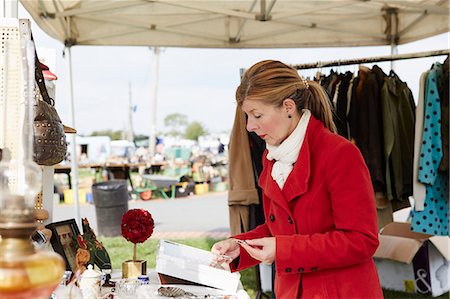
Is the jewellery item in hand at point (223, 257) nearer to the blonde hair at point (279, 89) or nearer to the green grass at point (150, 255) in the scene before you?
the blonde hair at point (279, 89)

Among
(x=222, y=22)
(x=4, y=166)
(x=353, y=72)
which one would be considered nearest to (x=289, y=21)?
(x=222, y=22)

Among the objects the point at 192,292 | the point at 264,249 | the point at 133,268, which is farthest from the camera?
the point at 133,268

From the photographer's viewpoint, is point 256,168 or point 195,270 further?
Result: point 256,168

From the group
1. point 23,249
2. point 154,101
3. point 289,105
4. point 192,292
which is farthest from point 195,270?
point 154,101

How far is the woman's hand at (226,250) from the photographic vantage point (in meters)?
1.67

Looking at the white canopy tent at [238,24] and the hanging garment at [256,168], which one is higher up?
the white canopy tent at [238,24]

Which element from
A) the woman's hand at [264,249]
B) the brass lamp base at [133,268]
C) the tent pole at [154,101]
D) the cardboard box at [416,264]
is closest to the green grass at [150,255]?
the cardboard box at [416,264]

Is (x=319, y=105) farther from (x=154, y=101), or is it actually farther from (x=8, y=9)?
(x=154, y=101)

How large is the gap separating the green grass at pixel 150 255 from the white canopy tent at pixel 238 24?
124 cm

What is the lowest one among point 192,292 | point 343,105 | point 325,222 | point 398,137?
point 192,292

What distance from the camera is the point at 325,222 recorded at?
1.53 meters

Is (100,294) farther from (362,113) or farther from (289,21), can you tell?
(289,21)

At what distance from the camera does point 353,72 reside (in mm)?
3883

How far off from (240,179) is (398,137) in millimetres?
1199
